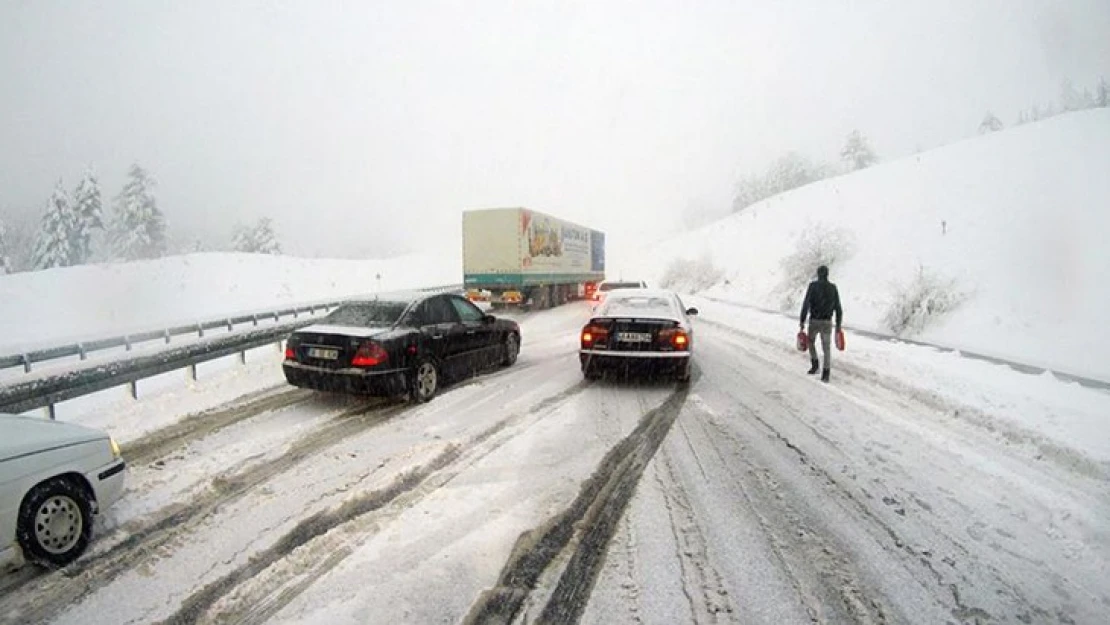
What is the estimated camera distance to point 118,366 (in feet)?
22.4

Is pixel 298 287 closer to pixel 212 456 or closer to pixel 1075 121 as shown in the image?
pixel 212 456

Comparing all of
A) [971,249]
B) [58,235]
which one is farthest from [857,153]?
[58,235]

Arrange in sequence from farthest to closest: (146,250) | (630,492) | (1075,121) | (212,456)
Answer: (146,250) → (1075,121) → (212,456) → (630,492)

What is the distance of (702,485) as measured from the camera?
178 inches

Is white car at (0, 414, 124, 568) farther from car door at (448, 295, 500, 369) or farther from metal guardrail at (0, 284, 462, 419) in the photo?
car door at (448, 295, 500, 369)

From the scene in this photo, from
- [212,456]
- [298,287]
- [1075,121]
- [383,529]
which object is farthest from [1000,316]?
[298,287]

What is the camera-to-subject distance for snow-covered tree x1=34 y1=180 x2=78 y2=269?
165 ft

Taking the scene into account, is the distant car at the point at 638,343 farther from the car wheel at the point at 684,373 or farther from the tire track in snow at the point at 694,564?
the tire track in snow at the point at 694,564

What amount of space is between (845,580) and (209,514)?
445 cm

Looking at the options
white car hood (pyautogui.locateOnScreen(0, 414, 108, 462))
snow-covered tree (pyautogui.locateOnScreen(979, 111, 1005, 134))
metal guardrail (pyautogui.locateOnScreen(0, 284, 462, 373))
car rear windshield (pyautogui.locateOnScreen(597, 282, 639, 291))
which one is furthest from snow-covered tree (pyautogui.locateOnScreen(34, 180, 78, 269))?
snow-covered tree (pyautogui.locateOnScreen(979, 111, 1005, 134))

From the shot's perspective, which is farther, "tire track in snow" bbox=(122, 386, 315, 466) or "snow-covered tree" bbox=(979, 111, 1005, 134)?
"snow-covered tree" bbox=(979, 111, 1005, 134)

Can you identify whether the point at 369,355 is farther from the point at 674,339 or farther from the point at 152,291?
the point at 152,291

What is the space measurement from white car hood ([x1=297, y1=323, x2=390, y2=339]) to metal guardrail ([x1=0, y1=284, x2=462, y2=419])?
1.19m

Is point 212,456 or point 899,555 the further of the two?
point 212,456
